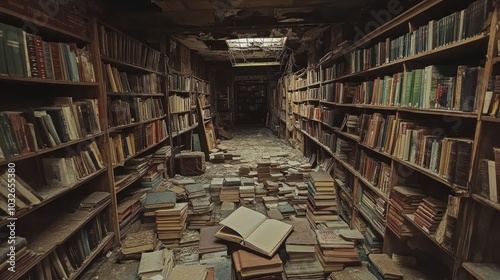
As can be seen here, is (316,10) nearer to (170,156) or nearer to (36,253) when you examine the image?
(170,156)

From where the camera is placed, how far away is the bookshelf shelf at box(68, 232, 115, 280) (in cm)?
190

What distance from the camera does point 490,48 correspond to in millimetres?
1196

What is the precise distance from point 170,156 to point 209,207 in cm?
176

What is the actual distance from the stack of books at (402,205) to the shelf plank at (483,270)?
21.7 inches

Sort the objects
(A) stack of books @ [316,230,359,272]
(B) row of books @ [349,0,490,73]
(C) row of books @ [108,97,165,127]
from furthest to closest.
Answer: (C) row of books @ [108,97,165,127], (A) stack of books @ [316,230,359,272], (B) row of books @ [349,0,490,73]

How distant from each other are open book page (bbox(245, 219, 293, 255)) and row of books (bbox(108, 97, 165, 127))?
178cm

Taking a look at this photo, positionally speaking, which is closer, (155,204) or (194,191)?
(155,204)

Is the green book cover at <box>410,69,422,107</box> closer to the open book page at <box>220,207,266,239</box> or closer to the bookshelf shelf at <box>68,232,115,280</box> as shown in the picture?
the open book page at <box>220,207,266,239</box>

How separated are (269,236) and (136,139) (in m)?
2.13

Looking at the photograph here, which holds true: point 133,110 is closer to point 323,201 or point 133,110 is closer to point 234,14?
point 234,14

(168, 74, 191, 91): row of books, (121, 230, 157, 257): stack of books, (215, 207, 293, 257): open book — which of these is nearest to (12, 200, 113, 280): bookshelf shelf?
(121, 230, 157, 257): stack of books

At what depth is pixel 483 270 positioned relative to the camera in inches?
50.5

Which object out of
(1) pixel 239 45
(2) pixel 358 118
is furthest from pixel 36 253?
(1) pixel 239 45

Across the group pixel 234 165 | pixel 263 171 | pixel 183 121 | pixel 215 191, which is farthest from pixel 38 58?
pixel 234 165
